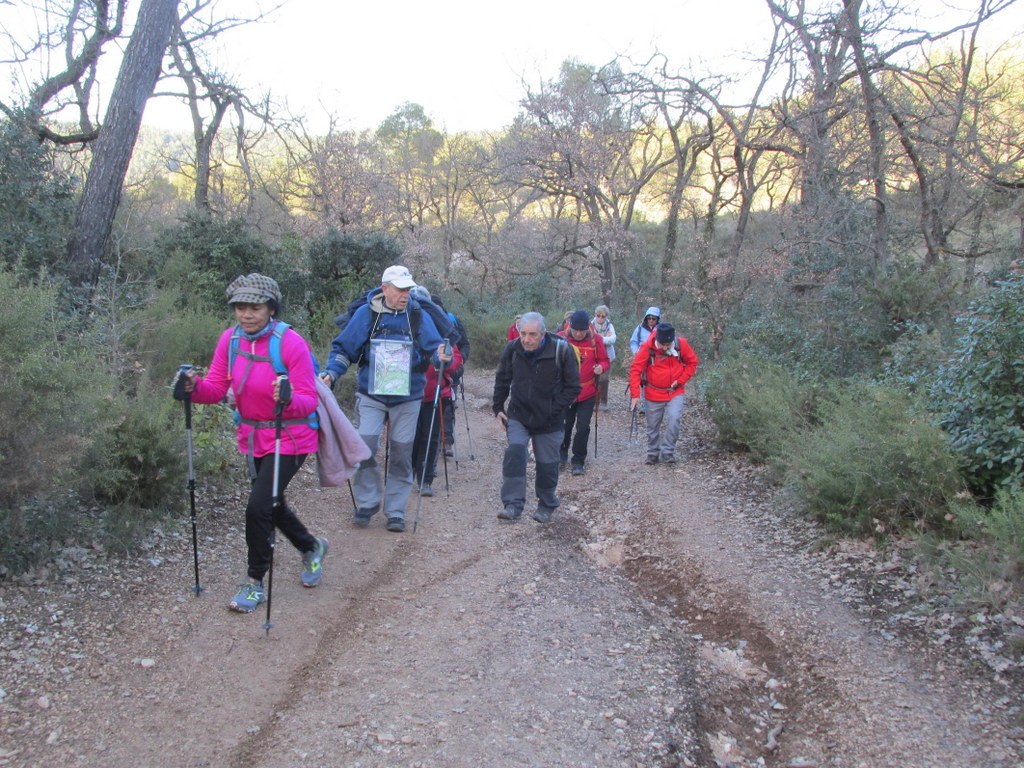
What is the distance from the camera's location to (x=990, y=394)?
19.4ft

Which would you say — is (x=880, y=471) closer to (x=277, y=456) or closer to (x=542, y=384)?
(x=542, y=384)

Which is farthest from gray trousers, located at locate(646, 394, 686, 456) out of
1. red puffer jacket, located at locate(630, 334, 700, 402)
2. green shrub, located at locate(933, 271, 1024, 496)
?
green shrub, located at locate(933, 271, 1024, 496)

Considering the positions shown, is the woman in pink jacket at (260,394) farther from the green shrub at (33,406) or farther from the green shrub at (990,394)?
the green shrub at (990,394)

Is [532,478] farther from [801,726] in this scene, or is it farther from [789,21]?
[789,21]

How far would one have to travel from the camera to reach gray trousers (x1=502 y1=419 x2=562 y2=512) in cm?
710

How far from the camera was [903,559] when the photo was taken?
5609 millimetres

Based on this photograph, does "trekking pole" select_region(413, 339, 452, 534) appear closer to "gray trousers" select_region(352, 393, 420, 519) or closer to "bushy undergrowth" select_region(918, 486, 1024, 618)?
"gray trousers" select_region(352, 393, 420, 519)

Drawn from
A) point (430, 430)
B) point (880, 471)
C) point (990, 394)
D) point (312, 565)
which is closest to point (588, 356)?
point (430, 430)

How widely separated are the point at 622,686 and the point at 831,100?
11.8m

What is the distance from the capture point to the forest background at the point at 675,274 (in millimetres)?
5320

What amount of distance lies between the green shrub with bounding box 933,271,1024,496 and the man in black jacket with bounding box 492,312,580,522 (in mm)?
3091

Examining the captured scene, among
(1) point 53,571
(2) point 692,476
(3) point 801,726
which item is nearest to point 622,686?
(3) point 801,726

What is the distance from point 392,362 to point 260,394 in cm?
175

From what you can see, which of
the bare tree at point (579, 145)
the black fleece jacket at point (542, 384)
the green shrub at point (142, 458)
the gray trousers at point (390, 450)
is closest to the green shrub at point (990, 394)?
the black fleece jacket at point (542, 384)
